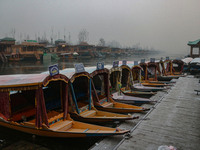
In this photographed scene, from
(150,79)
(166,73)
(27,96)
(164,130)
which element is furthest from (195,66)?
(27,96)

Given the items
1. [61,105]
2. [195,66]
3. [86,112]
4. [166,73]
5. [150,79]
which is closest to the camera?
[61,105]

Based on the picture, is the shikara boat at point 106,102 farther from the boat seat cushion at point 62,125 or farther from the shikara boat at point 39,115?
the boat seat cushion at point 62,125

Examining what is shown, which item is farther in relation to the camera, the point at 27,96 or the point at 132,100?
the point at 132,100

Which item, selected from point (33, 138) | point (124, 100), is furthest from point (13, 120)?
point (124, 100)

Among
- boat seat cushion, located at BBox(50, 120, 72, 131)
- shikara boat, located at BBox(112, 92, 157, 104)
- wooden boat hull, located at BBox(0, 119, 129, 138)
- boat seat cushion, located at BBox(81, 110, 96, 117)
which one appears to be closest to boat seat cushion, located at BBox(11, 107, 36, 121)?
wooden boat hull, located at BBox(0, 119, 129, 138)

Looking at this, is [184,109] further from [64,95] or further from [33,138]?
[33,138]

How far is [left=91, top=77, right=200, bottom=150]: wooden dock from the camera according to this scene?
5.52m

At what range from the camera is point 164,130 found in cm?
646

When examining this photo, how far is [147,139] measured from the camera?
5816 mm

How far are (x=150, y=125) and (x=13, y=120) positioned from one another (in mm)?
5578

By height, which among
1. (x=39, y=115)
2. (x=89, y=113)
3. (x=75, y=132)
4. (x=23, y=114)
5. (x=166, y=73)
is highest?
(x=166, y=73)

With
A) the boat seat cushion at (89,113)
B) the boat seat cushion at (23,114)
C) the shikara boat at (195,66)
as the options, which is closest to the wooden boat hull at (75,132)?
the boat seat cushion at (23,114)

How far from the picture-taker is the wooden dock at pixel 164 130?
5523 mm

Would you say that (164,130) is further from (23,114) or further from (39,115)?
(23,114)
